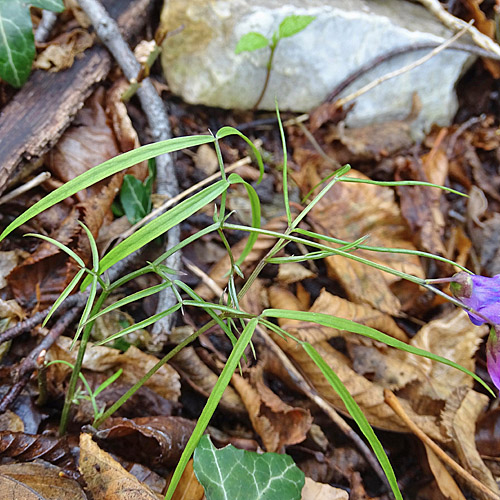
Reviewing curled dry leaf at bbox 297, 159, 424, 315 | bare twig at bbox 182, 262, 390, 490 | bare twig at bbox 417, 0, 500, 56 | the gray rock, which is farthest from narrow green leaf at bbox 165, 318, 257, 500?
bare twig at bbox 417, 0, 500, 56

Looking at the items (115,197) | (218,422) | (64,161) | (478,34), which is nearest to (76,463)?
(218,422)

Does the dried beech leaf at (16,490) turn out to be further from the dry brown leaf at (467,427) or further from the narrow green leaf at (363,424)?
the dry brown leaf at (467,427)

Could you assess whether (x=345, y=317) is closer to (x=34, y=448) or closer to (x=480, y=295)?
(x=480, y=295)

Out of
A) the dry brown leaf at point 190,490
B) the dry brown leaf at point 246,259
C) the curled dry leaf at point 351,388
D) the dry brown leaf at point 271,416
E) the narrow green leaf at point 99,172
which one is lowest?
the curled dry leaf at point 351,388

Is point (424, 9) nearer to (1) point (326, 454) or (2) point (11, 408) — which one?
(1) point (326, 454)

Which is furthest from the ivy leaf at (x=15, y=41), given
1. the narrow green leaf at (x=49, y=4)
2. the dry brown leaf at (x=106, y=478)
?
the dry brown leaf at (x=106, y=478)
